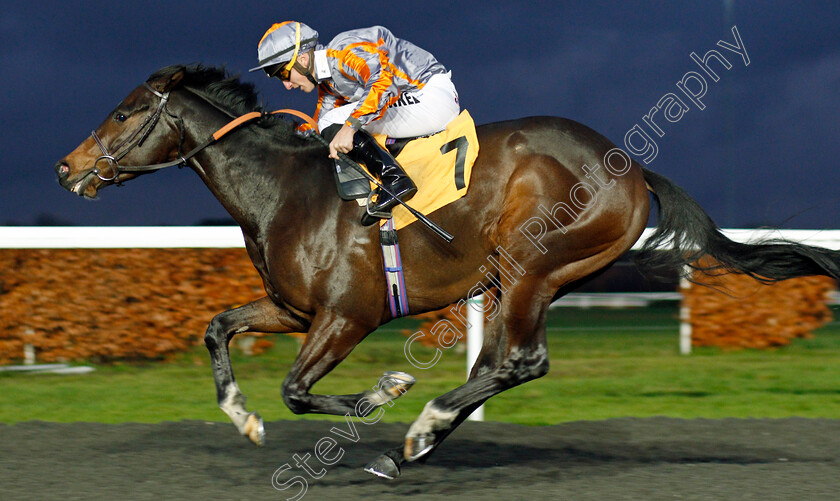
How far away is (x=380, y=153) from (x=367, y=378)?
275 cm

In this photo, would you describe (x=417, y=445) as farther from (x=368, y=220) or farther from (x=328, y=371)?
(x=368, y=220)

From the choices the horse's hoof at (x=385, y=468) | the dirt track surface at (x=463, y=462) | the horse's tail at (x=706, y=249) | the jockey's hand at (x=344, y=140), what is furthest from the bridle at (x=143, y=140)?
the horse's tail at (x=706, y=249)

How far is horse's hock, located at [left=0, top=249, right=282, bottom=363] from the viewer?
5.63m

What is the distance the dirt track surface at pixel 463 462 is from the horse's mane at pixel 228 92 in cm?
147

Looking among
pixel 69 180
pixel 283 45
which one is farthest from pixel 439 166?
pixel 69 180

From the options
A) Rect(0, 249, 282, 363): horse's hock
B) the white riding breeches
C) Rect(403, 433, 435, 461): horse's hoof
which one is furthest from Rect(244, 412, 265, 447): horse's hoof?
Rect(0, 249, 282, 363): horse's hock

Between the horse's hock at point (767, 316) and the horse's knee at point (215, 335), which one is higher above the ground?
the horse's hock at point (767, 316)

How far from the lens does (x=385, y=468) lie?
3352 mm

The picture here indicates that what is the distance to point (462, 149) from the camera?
134 inches

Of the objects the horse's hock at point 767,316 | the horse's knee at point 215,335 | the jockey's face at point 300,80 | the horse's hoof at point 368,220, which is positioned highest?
the jockey's face at point 300,80

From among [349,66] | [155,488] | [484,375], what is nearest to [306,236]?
[349,66]

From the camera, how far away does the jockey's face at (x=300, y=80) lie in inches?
133

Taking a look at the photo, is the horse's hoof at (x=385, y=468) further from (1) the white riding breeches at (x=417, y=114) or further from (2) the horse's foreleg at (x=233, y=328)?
(1) the white riding breeches at (x=417, y=114)

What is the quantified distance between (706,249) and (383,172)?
1.46 m
